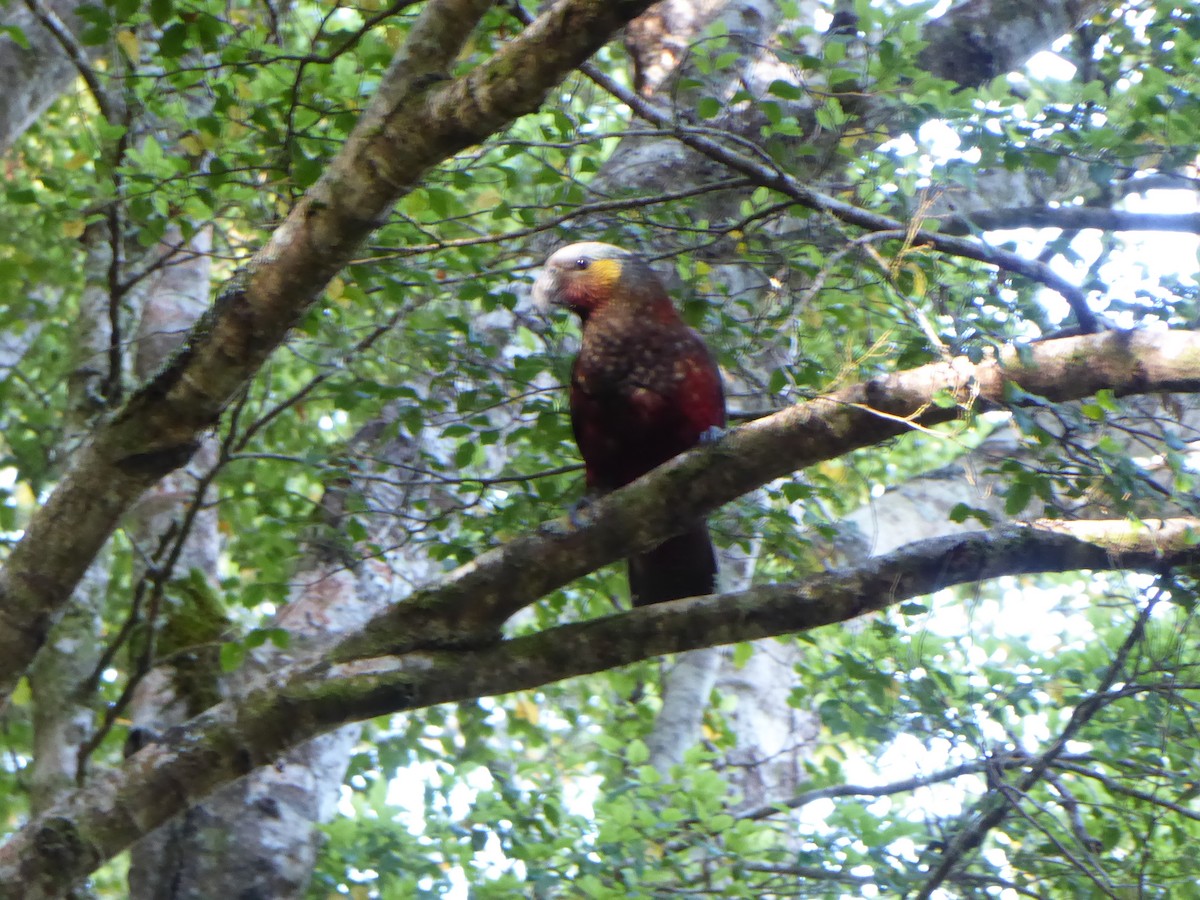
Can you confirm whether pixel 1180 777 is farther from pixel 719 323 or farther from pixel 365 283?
pixel 365 283

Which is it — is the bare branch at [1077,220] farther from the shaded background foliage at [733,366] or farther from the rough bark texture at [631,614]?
the rough bark texture at [631,614]

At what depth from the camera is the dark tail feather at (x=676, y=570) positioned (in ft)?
10.3

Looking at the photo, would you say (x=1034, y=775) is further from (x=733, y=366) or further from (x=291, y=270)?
(x=291, y=270)

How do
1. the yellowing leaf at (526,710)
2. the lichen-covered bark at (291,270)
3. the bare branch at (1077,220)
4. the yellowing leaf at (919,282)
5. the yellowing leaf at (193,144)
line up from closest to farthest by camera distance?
the lichen-covered bark at (291,270) → the yellowing leaf at (919,282) → the bare branch at (1077,220) → the yellowing leaf at (193,144) → the yellowing leaf at (526,710)

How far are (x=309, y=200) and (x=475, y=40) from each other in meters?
1.35

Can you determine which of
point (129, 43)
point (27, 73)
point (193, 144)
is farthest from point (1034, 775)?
point (27, 73)

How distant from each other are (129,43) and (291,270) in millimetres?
2543

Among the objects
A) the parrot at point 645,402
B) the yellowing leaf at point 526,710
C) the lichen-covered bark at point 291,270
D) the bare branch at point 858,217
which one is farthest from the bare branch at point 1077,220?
the yellowing leaf at point 526,710

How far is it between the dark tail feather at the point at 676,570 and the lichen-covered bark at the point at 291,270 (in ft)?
4.16

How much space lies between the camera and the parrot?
3.21 meters

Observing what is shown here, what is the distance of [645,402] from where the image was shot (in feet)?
10.5

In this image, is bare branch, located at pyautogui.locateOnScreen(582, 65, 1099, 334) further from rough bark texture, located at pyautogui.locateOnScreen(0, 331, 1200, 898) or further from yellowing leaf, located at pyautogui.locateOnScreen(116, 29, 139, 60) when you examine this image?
yellowing leaf, located at pyautogui.locateOnScreen(116, 29, 139, 60)

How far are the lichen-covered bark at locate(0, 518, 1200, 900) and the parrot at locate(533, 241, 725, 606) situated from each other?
71 cm

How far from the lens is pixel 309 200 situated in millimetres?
2162
